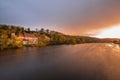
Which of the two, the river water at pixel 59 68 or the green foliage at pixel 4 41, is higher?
the green foliage at pixel 4 41

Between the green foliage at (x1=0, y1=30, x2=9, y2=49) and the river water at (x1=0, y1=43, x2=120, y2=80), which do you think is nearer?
the river water at (x1=0, y1=43, x2=120, y2=80)

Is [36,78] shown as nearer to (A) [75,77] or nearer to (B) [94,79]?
(A) [75,77]

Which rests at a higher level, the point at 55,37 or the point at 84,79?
the point at 55,37

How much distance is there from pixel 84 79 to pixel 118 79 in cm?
387

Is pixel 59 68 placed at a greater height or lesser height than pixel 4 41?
lesser

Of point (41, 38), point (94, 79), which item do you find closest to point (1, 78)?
point (94, 79)

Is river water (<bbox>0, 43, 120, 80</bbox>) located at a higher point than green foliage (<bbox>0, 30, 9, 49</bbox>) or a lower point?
lower

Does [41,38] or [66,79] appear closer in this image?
[66,79]

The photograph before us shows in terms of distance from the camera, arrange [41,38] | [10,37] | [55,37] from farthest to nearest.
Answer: [55,37]
[41,38]
[10,37]

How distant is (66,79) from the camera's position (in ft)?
56.2

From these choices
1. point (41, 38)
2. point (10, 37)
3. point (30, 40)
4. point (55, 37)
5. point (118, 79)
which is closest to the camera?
point (118, 79)

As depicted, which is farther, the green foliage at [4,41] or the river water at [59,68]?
the green foliage at [4,41]

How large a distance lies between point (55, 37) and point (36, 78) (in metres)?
81.9

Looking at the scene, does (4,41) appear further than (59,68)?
Yes
